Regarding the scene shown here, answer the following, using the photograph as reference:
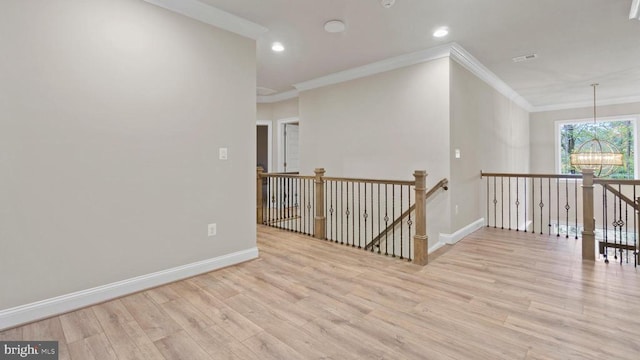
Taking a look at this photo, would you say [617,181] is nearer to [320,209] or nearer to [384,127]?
[384,127]

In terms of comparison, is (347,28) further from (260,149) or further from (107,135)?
(260,149)

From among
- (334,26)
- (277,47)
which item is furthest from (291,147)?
(334,26)

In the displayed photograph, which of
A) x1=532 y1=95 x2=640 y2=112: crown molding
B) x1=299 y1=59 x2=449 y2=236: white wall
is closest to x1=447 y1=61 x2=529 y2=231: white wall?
x1=299 y1=59 x2=449 y2=236: white wall

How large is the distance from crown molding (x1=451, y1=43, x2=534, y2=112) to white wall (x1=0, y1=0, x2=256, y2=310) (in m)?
2.77

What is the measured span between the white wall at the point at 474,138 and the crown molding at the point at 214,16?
265 centimetres

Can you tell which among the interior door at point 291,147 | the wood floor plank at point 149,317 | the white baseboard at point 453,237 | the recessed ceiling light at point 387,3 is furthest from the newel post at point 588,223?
the interior door at point 291,147

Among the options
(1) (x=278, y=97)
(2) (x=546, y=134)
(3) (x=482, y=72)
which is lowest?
(2) (x=546, y=134)

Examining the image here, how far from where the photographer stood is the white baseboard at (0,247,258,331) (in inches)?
82.0

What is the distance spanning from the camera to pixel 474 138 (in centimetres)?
484

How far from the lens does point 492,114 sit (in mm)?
5586

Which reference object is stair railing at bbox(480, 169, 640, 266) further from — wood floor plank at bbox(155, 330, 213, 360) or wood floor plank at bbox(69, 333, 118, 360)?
wood floor plank at bbox(69, 333, 118, 360)

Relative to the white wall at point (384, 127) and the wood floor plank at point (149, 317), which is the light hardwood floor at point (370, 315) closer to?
the wood floor plank at point (149, 317)

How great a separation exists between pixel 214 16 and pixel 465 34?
9.28 ft

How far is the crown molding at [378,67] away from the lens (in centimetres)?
404
